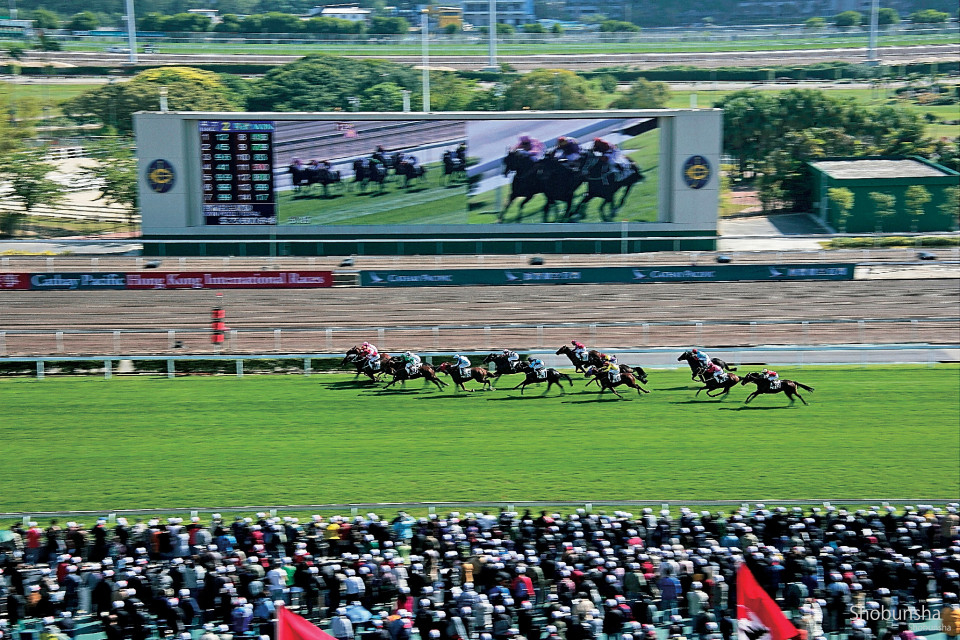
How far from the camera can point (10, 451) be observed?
21391 millimetres

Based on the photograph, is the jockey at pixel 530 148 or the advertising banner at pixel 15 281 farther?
the jockey at pixel 530 148

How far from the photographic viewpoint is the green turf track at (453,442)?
783 inches

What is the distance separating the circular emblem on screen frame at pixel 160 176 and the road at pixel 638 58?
39071 mm

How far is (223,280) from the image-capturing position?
33531 millimetres

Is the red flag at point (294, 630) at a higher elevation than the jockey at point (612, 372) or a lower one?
higher

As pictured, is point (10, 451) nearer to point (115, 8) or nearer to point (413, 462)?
point (413, 462)

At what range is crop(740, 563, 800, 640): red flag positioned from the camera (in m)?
10.3

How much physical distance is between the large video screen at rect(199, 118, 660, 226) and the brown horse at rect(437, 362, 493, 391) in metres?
13.8

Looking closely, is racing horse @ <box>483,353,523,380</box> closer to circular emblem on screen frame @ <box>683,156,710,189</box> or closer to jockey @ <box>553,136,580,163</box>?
jockey @ <box>553,136,580,163</box>

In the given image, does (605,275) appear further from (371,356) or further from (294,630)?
(294,630)

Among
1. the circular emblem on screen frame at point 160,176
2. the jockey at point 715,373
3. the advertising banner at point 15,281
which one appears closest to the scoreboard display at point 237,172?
the circular emblem on screen frame at point 160,176

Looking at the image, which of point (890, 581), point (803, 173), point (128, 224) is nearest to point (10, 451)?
point (890, 581)

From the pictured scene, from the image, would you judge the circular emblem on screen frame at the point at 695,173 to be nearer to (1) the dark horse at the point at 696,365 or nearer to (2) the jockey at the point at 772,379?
(1) the dark horse at the point at 696,365

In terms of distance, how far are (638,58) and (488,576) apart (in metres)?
71.9
